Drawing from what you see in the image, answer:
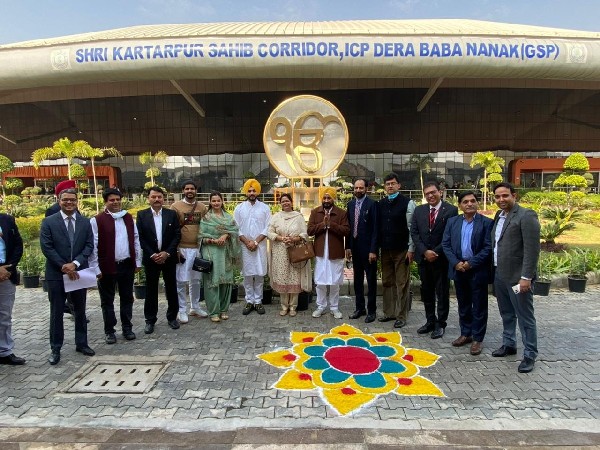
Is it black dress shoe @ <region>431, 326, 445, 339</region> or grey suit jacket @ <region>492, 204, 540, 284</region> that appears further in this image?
black dress shoe @ <region>431, 326, 445, 339</region>

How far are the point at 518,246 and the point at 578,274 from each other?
3.78 meters

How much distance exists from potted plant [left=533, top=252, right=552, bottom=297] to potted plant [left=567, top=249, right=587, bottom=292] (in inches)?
12.9

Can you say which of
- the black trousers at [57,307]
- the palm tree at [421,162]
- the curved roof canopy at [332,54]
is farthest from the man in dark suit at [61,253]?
the palm tree at [421,162]

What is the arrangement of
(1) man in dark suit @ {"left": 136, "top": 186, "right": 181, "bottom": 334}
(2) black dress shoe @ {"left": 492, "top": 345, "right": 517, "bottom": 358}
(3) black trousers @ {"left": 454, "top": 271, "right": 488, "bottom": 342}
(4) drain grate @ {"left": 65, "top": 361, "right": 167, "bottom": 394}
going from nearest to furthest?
(4) drain grate @ {"left": 65, "top": 361, "right": 167, "bottom": 394} < (2) black dress shoe @ {"left": 492, "top": 345, "right": 517, "bottom": 358} < (3) black trousers @ {"left": 454, "top": 271, "right": 488, "bottom": 342} < (1) man in dark suit @ {"left": 136, "top": 186, "right": 181, "bottom": 334}

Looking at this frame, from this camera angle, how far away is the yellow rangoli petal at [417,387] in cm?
314

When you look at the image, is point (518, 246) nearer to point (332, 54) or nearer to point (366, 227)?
point (366, 227)

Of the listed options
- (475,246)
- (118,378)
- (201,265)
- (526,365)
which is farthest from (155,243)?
(526,365)

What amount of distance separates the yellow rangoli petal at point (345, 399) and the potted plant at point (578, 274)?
4906 mm

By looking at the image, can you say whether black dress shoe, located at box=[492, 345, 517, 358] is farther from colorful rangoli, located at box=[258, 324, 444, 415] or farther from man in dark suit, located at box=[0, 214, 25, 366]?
man in dark suit, located at box=[0, 214, 25, 366]

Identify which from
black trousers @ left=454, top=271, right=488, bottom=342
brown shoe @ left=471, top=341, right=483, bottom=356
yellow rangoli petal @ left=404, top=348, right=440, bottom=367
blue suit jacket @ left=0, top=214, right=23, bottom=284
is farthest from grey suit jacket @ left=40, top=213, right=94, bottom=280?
brown shoe @ left=471, top=341, right=483, bottom=356

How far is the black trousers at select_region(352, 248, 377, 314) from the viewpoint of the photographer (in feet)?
15.9

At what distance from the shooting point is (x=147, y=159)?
27.4 metres

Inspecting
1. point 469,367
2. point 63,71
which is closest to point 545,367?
point 469,367

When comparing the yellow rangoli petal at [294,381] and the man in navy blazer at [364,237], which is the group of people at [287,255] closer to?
the man in navy blazer at [364,237]
